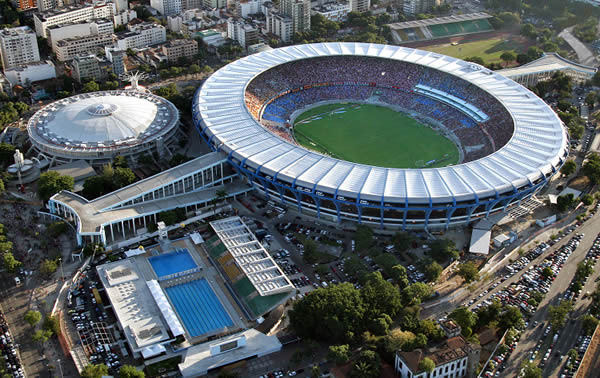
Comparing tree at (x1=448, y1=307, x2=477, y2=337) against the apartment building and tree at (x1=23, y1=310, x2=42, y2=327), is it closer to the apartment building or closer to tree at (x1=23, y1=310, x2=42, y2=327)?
tree at (x1=23, y1=310, x2=42, y2=327)

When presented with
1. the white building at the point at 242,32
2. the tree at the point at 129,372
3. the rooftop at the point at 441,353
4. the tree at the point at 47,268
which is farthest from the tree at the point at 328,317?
the white building at the point at 242,32

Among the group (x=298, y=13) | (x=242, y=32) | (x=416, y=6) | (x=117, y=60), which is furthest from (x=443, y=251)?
(x=416, y=6)

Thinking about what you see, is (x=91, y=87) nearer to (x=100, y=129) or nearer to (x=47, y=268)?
(x=100, y=129)

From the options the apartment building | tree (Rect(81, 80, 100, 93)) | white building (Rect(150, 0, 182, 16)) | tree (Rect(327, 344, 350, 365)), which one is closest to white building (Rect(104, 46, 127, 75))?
tree (Rect(81, 80, 100, 93))

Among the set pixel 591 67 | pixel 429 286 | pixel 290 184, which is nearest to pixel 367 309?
pixel 429 286

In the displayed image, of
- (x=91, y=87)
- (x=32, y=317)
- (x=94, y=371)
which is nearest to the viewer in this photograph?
(x=94, y=371)
